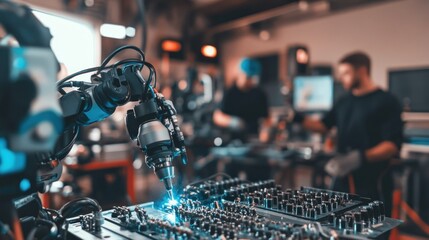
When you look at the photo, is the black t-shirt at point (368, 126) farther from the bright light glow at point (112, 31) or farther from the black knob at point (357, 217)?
the bright light glow at point (112, 31)

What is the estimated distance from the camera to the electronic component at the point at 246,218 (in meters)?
0.73

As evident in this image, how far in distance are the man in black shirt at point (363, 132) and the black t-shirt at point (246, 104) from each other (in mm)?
1186

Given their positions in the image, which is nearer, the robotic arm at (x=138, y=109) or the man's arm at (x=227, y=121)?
the robotic arm at (x=138, y=109)

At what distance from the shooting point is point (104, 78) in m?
0.79

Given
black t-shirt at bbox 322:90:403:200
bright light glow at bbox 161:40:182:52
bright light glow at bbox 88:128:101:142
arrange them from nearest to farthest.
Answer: black t-shirt at bbox 322:90:403:200, bright light glow at bbox 88:128:101:142, bright light glow at bbox 161:40:182:52

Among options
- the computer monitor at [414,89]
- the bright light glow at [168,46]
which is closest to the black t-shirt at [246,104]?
the computer monitor at [414,89]

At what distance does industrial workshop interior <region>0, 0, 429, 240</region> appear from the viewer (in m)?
0.65

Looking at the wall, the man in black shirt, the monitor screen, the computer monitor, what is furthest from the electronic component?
the wall

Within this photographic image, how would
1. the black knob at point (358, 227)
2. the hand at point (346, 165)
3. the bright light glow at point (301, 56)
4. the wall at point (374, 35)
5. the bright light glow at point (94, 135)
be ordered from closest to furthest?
the black knob at point (358, 227), the hand at point (346, 165), the bright light glow at point (94, 135), the bright light glow at point (301, 56), the wall at point (374, 35)

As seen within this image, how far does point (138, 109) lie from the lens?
2.62ft

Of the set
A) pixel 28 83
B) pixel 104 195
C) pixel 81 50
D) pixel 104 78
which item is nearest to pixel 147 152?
pixel 104 78

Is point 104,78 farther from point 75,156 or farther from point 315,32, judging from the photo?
point 315,32

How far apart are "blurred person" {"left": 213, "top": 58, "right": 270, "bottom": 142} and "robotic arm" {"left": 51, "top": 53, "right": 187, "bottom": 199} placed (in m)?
2.78

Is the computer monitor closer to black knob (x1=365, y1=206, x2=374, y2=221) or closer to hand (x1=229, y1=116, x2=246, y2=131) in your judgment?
hand (x1=229, y1=116, x2=246, y2=131)
